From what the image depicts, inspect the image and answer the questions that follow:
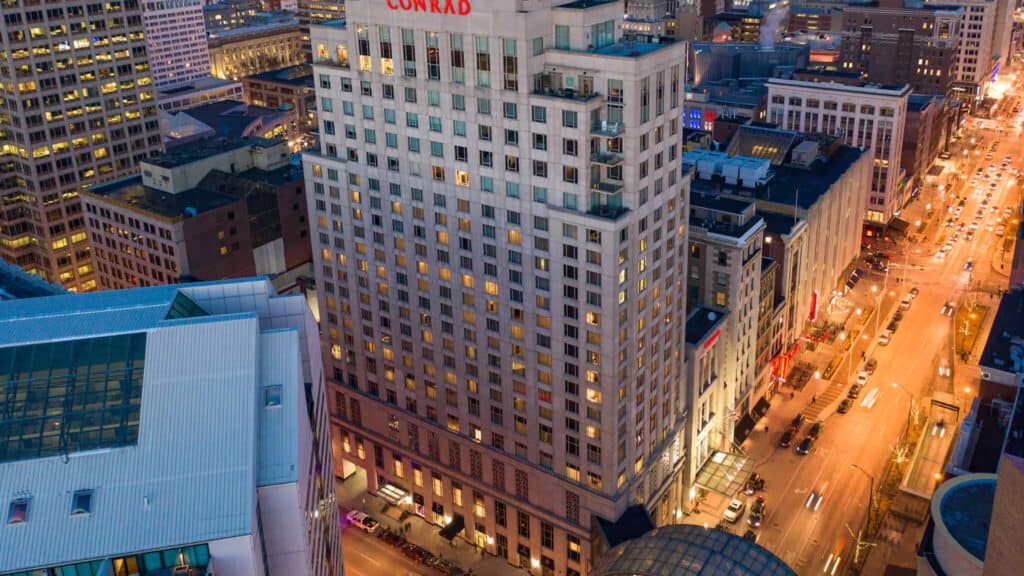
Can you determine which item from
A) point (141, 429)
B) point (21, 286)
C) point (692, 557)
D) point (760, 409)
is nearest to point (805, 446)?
point (760, 409)

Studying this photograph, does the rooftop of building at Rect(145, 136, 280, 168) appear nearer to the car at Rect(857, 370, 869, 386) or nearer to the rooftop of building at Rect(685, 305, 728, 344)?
the rooftop of building at Rect(685, 305, 728, 344)

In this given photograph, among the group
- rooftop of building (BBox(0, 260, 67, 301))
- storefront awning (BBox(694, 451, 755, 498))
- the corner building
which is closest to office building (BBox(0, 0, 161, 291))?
the corner building

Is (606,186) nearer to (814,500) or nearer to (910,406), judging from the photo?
(814,500)

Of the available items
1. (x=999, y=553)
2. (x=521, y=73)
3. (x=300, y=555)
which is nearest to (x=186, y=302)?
(x=300, y=555)

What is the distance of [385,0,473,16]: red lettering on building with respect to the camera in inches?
4254

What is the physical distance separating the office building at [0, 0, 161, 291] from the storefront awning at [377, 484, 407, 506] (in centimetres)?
9377

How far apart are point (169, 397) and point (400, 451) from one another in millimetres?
71968

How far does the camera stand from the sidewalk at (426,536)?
13162 centimetres

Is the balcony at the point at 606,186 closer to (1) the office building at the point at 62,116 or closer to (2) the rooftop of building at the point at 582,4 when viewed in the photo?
(2) the rooftop of building at the point at 582,4

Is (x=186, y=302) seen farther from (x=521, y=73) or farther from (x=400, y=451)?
(x=400, y=451)

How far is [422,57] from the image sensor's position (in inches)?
4518

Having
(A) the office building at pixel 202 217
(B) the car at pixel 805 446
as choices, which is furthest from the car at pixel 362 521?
(B) the car at pixel 805 446

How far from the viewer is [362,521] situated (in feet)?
456

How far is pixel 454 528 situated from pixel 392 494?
38.4ft
